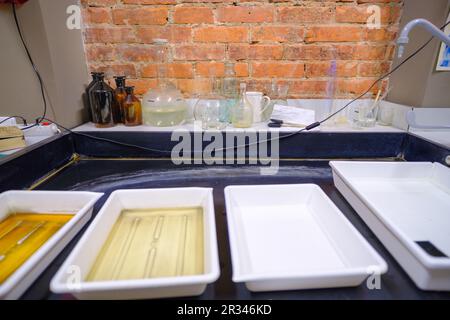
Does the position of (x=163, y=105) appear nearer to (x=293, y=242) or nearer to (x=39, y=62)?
(x=39, y=62)

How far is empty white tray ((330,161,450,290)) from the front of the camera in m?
0.42

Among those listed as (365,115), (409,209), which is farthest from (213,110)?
(409,209)

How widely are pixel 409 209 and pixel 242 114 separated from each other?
0.64 meters

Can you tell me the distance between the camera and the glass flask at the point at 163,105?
107cm

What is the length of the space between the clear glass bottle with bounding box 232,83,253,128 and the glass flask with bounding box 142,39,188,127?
228 mm

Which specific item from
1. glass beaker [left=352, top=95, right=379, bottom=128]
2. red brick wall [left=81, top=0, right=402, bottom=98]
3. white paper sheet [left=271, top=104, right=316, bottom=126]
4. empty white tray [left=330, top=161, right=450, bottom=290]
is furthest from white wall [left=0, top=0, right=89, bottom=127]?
glass beaker [left=352, top=95, right=379, bottom=128]

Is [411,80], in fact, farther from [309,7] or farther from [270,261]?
[270,261]

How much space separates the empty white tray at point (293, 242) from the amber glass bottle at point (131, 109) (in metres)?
0.61

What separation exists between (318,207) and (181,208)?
1.10ft

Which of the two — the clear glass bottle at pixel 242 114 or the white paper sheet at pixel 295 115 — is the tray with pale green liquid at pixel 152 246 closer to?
the clear glass bottle at pixel 242 114

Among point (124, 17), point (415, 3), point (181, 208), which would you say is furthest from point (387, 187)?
point (124, 17)

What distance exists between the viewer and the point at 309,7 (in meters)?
1.09

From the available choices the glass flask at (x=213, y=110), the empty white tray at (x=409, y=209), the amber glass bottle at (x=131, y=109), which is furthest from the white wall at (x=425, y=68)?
the amber glass bottle at (x=131, y=109)

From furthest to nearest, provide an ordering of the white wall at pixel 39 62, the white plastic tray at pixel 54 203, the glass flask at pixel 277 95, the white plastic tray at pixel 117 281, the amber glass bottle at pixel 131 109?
1. the glass flask at pixel 277 95
2. the amber glass bottle at pixel 131 109
3. the white wall at pixel 39 62
4. the white plastic tray at pixel 54 203
5. the white plastic tray at pixel 117 281
